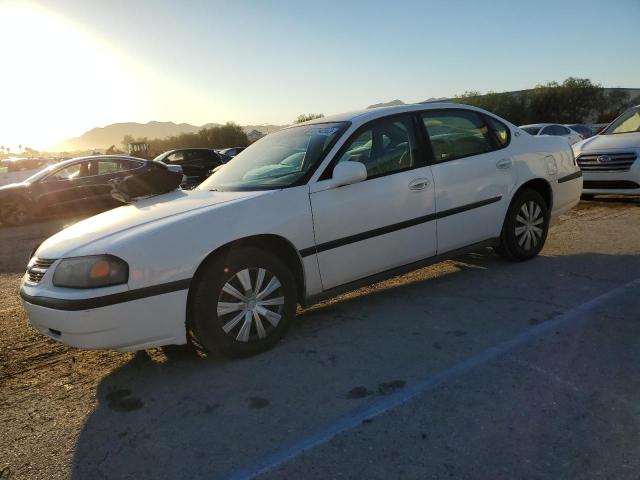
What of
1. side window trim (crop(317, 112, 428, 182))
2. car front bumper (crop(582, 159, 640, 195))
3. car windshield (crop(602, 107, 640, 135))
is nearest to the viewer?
side window trim (crop(317, 112, 428, 182))

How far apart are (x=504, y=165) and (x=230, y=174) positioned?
2.56 m

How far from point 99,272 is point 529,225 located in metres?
4.05

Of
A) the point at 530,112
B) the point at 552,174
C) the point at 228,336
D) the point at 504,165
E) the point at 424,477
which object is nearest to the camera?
the point at 424,477

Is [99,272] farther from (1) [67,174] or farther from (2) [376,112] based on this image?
(1) [67,174]

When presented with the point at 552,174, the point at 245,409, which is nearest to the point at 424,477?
the point at 245,409

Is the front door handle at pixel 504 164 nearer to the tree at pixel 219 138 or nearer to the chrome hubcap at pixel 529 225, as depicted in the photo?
the chrome hubcap at pixel 529 225

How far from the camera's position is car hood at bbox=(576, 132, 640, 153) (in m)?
7.85

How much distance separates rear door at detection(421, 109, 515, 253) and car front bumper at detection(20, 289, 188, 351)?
2336mm

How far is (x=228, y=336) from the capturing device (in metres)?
3.31

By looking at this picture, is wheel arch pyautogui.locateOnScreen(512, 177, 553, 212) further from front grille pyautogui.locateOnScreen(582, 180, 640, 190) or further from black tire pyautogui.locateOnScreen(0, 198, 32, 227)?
black tire pyautogui.locateOnScreen(0, 198, 32, 227)

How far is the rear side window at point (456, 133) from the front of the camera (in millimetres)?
4480

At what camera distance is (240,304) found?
3.35m

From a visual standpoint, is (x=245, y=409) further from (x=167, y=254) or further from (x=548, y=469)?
(x=548, y=469)

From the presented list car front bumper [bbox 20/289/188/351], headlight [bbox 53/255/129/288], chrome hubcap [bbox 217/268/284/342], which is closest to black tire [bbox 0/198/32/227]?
car front bumper [bbox 20/289/188/351]
